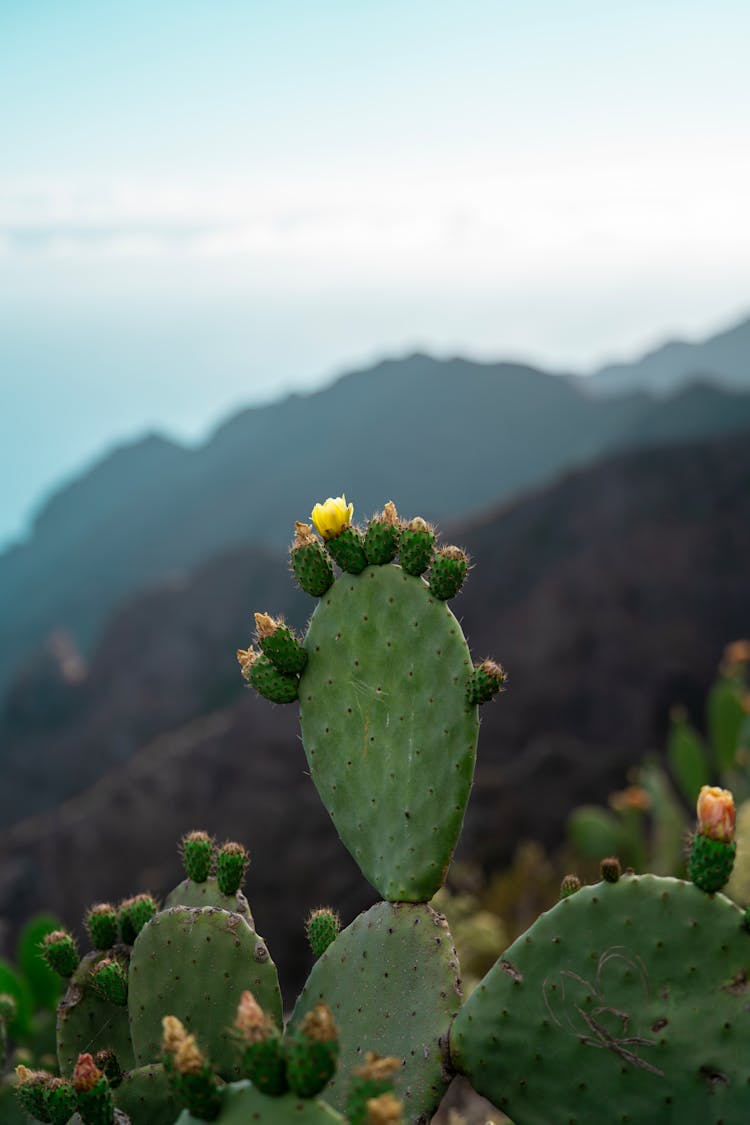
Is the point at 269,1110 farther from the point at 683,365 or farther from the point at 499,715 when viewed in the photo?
the point at 683,365

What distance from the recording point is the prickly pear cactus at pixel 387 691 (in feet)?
7.75

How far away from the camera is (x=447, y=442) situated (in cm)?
5969

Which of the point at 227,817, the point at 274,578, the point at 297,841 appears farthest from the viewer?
the point at 274,578

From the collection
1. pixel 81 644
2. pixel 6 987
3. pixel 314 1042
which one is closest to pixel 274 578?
pixel 81 644

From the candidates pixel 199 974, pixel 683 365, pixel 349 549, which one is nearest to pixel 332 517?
pixel 349 549

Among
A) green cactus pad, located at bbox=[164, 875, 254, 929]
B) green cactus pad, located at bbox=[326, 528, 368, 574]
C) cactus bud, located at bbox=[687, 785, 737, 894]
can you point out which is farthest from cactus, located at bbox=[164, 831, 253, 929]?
cactus bud, located at bbox=[687, 785, 737, 894]

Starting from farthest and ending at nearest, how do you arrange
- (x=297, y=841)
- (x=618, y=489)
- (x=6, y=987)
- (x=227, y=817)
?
(x=618, y=489) < (x=227, y=817) < (x=297, y=841) < (x=6, y=987)

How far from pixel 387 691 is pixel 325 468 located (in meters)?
60.3

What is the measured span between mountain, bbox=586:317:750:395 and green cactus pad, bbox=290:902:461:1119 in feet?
236

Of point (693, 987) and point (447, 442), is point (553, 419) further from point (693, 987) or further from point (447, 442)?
point (693, 987)

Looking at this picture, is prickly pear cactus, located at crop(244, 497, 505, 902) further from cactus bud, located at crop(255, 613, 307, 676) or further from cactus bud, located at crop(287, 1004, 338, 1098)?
cactus bud, located at crop(287, 1004, 338, 1098)

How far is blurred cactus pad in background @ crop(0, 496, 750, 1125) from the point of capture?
1882 millimetres

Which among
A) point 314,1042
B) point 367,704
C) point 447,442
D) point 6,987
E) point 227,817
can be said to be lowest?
point 447,442

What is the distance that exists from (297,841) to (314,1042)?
11.7m
